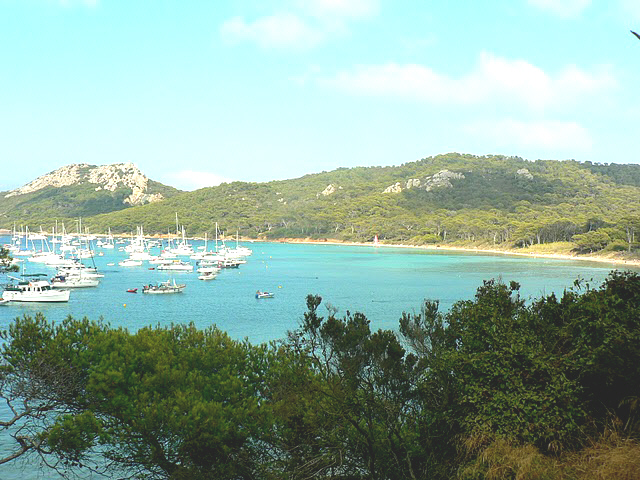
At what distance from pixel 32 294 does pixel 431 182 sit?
14813 centimetres

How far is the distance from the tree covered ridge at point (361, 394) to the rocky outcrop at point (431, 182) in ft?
558

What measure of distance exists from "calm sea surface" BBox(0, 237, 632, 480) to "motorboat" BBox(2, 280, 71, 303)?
0.82 m

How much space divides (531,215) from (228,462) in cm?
13284

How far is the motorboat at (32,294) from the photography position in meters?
47.3

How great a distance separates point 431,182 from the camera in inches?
7195

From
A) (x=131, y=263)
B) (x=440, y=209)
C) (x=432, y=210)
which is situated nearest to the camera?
(x=131, y=263)

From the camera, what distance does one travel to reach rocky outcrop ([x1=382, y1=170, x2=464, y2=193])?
180 metres

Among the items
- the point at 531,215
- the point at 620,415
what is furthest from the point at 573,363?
the point at 531,215

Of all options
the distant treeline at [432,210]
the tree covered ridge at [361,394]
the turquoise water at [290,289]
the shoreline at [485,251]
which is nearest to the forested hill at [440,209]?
the distant treeline at [432,210]

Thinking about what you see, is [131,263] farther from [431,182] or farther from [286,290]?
[431,182]

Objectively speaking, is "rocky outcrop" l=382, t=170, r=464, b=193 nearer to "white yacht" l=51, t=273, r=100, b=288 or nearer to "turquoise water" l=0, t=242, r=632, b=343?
"turquoise water" l=0, t=242, r=632, b=343

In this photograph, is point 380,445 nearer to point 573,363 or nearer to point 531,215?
point 573,363

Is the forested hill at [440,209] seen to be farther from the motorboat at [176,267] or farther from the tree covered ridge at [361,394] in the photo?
the tree covered ridge at [361,394]

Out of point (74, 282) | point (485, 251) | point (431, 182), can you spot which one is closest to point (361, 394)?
point (74, 282)
